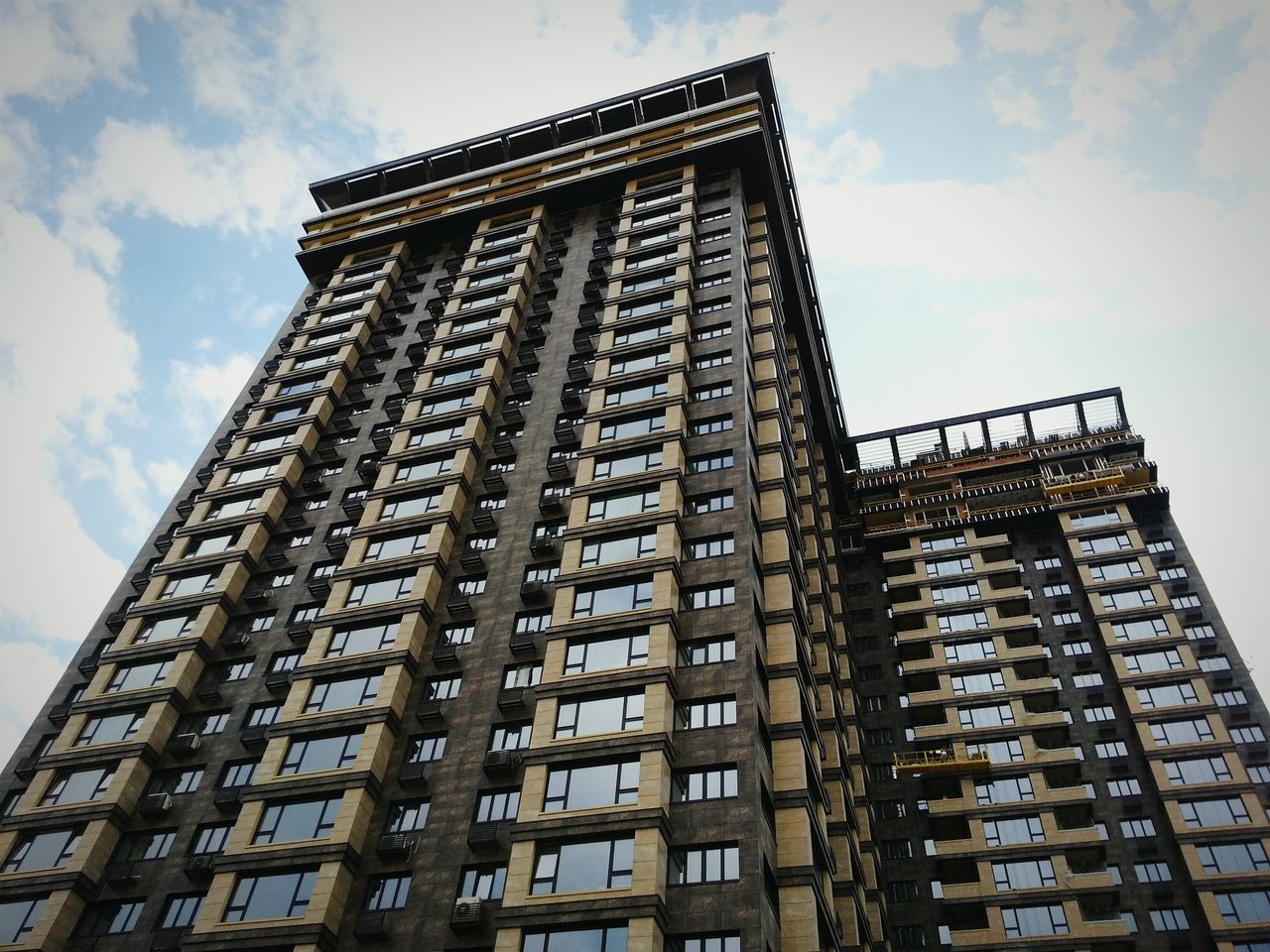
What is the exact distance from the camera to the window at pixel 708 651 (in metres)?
42.1

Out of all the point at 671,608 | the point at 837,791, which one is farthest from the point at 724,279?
the point at 837,791

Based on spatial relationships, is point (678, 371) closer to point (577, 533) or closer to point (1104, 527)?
point (577, 533)

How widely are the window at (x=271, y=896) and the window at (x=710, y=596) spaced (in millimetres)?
19230

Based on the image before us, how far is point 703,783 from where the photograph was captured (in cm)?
3809

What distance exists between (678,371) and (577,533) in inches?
491

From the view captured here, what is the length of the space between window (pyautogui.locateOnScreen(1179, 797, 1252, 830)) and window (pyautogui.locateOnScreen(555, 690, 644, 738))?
140 ft

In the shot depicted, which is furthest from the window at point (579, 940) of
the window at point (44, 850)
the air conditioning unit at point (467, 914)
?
the window at point (44, 850)

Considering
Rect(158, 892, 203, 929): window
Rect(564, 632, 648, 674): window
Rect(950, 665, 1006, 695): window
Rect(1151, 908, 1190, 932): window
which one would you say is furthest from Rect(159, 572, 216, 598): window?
Rect(1151, 908, 1190, 932): window

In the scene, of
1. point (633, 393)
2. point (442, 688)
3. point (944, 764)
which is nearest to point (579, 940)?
point (442, 688)

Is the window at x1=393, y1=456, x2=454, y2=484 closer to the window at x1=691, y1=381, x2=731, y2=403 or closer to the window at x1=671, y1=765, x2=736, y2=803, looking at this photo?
the window at x1=691, y1=381, x2=731, y2=403

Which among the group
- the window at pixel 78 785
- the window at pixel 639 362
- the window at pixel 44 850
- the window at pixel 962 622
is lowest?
the window at pixel 44 850

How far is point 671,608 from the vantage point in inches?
1699

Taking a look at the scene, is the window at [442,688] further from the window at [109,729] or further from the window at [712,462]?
the window at [712,462]

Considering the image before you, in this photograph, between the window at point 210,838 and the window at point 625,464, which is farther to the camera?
the window at point 625,464
